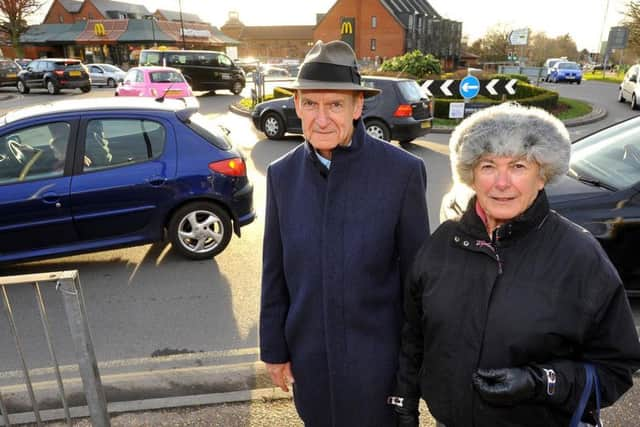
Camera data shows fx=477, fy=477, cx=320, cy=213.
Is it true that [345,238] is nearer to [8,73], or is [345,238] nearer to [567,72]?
[8,73]

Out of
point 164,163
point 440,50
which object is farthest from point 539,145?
point 440,50

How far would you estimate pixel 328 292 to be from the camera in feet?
5.76

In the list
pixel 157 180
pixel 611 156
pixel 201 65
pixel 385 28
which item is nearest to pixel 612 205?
A: pixel 611 156

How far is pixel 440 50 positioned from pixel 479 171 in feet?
225

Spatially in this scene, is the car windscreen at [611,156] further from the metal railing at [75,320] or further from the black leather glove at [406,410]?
the metal railing at [75,320]

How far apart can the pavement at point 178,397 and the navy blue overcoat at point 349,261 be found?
1073mm

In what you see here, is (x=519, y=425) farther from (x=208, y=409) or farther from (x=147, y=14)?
(x=147, y=14)

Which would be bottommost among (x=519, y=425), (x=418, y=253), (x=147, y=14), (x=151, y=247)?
(x=151, y=247)

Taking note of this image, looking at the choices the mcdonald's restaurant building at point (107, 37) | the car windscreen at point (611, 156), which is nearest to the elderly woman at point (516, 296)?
the car windscreen at point (611, 156)

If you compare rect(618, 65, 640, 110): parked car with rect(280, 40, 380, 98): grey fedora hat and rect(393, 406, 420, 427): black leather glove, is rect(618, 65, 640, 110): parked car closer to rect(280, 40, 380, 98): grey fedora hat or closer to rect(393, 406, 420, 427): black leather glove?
rect(280, 40, 380, 98): grey fedora hat

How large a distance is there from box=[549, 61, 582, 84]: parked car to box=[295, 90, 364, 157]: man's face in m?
39.6

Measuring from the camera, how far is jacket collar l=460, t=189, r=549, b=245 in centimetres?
147

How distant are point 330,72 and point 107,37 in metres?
57.2

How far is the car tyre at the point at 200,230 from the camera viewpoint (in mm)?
4887
